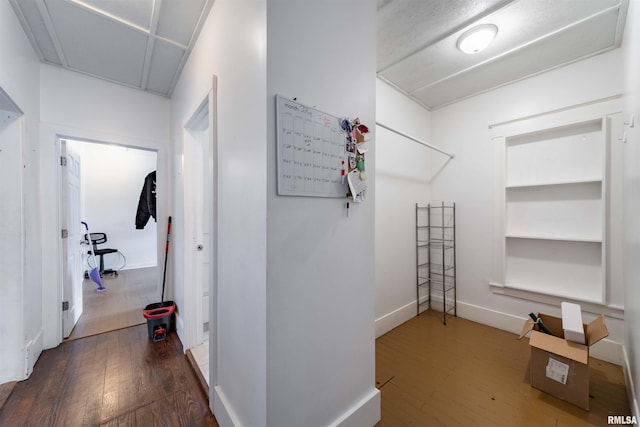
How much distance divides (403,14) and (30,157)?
10.3 feet

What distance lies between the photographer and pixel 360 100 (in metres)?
1.40

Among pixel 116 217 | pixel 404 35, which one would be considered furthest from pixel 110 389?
pixel 116 217

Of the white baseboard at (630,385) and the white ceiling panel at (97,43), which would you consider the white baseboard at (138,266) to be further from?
the white baseboard at (630,385)

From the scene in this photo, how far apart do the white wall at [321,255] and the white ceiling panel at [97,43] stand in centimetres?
165

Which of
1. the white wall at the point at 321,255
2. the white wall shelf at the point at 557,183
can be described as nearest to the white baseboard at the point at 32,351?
the white wall at the point at 321,255

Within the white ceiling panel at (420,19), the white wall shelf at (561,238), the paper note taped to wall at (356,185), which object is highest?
the white ceiling panel at (420,19)

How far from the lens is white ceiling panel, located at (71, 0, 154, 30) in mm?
1581

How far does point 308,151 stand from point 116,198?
5899mm

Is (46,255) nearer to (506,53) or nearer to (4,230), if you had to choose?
(4,230)

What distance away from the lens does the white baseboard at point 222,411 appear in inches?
50.3

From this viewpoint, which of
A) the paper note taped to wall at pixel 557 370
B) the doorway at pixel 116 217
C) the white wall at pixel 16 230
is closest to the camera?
the paper note taped to wall at pixel 557 370

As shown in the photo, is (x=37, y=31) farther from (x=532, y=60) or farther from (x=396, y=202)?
(x=532, y=60)

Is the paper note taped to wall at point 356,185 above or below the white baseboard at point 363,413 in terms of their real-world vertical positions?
above

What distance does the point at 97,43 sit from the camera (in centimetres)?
196
